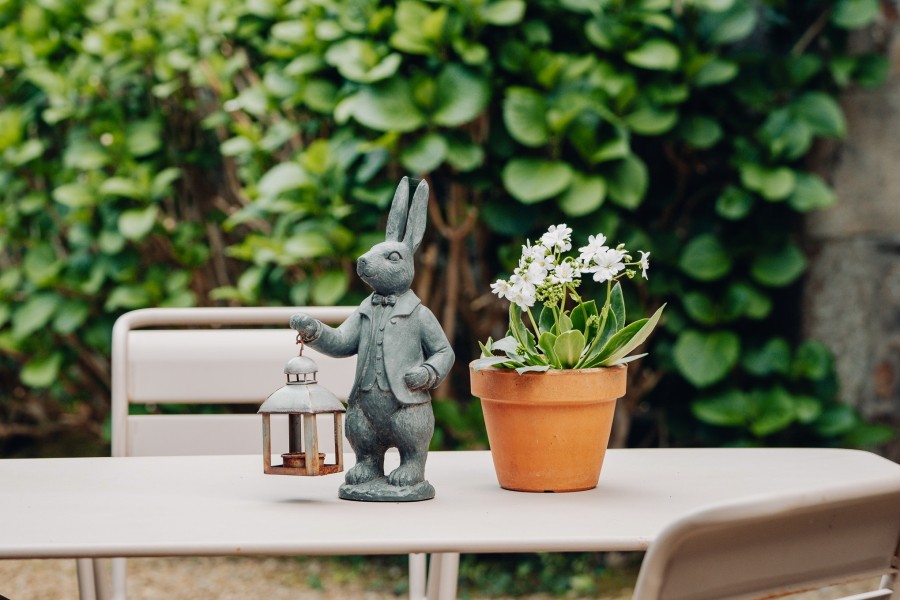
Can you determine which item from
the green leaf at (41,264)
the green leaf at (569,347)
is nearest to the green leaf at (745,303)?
the green leaf at (569,347)

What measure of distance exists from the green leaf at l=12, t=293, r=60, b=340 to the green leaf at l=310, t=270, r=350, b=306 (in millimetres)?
880

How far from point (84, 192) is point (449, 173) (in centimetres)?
107

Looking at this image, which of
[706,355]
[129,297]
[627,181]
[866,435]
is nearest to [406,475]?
[627,181]

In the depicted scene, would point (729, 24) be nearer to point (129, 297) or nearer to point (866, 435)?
point (866, 435)

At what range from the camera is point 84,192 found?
9.98 feet

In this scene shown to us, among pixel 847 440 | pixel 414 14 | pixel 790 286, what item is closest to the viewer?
pixel 414 14

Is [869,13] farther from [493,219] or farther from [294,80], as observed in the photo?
[294,80]

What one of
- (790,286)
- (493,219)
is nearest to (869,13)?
(790,286)

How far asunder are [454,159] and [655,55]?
55 cm

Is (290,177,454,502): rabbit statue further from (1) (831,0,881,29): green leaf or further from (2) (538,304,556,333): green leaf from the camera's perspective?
(1) (831,0,881,29): green leaf

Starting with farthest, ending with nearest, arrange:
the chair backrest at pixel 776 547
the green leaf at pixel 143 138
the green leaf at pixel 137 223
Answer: the green leaf at pixel 143 138 → the green leaf at pixel 137 223 → the chair backrest at pixel 776 547

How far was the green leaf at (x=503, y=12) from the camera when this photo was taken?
2543mm

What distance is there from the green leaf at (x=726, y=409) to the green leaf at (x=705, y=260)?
1.03 ft

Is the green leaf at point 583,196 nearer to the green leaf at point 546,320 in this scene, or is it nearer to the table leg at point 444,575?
the table leg at point 444,575
